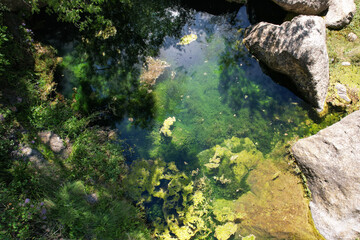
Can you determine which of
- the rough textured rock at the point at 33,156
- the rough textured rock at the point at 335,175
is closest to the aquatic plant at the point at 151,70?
the rough textured rock at the point at 33,156

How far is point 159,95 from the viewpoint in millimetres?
5160

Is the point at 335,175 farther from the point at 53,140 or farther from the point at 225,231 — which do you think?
the point at 53,140

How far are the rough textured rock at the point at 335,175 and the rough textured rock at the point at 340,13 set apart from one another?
7.64ft

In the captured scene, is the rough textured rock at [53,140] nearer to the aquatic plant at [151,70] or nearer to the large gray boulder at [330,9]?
the aquatic plant at [151,70]

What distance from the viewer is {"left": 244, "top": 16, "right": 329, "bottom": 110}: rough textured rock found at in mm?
4402

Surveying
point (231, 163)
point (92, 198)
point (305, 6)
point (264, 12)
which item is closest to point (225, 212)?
point (231, 163)

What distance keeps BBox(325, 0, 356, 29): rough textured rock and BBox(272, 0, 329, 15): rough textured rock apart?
0.76 ft

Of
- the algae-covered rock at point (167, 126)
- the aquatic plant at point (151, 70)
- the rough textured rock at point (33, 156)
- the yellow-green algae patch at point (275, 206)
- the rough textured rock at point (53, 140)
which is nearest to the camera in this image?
the rough textured rock at point (33, 156)

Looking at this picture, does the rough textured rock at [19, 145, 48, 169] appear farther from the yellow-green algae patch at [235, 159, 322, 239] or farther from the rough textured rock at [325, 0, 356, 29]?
the rough textured rock at [325, 0, 356, 29]

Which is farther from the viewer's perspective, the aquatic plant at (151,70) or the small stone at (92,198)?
the aquatic plant at (151,70)

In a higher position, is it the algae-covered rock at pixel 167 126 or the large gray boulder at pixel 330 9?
the large gray boulder at pixel 330 9

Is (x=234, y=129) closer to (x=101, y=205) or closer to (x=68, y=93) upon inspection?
(x=101, y=205)

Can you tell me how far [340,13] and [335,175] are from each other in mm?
3762

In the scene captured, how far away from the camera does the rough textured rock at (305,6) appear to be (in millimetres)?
4918
